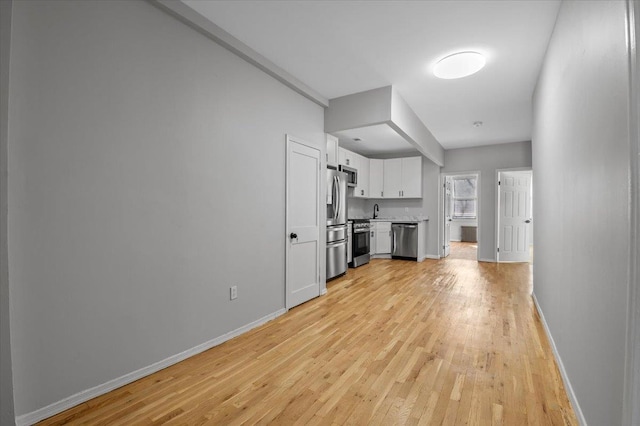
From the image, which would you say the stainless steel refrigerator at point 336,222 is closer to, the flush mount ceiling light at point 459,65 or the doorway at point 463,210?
the flush mount ceiling light at point 459,65

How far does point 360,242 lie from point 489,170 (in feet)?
11.3

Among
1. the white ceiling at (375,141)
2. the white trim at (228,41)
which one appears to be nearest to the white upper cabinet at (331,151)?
the white ceiling at (375,141)

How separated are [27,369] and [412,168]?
6.98 meters

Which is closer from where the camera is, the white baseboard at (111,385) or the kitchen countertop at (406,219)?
the white baseboard at (111,385)

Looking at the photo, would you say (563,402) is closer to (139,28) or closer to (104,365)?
(104,365)

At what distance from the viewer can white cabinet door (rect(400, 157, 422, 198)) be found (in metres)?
7.02

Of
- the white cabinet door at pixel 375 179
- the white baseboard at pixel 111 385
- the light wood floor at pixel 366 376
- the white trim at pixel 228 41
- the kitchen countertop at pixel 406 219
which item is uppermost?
the white trim at pixel 228 41

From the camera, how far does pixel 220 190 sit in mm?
2555

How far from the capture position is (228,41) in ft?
8.27

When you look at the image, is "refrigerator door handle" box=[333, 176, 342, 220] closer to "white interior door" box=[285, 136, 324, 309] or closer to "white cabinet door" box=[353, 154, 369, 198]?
"white interior door" box=[285, 136, 324, 309]

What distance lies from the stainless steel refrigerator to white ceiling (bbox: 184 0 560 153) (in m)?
1.40

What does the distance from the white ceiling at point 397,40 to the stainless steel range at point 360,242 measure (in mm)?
2753

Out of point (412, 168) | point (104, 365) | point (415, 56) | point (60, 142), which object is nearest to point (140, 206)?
point (60, 142)

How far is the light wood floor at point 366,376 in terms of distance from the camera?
1642 millimetres
